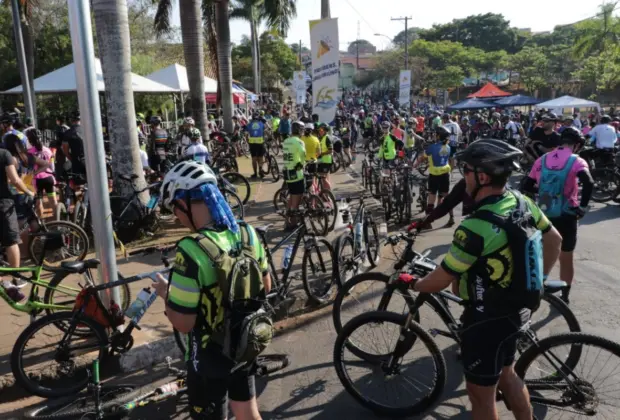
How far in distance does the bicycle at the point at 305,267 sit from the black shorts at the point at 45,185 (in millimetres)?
4299

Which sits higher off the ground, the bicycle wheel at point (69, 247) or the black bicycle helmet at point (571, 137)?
the black bicycle helmet at point (571, 137)

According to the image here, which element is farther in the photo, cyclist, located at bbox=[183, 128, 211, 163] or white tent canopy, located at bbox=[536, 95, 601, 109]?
white tent canopy, located at bbox=[536, 95, 601, 109]

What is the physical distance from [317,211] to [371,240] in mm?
1953

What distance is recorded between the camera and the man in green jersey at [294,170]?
895 cm

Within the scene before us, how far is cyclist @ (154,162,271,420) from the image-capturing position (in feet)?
7.65

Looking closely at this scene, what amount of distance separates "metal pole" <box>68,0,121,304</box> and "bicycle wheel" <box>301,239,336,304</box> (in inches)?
82.0

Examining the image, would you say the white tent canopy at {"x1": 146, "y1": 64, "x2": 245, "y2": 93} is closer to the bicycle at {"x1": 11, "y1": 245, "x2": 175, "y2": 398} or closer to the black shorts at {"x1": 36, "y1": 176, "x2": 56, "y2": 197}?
the black shorts at {"x1": 36, "y1": 176, "x2": 56, "y2": 197}

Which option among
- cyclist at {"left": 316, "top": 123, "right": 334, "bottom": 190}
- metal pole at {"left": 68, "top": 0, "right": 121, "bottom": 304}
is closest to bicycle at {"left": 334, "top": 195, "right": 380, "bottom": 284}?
metal pole at {"left": 68, "top": 0, "right": 121, "bottom": 304}

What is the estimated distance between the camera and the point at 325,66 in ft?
38.4

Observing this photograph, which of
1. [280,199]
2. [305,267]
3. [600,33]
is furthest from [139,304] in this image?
[600,33]

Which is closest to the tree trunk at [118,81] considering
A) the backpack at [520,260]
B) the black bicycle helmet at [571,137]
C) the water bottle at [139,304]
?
the water bottle at [139,304]

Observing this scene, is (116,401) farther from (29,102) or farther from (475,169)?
(29,102)

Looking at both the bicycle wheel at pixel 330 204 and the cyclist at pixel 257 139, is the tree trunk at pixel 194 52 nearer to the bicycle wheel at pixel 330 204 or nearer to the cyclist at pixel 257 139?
the cyclist at pixel 257 139

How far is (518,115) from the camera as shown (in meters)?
27.6
